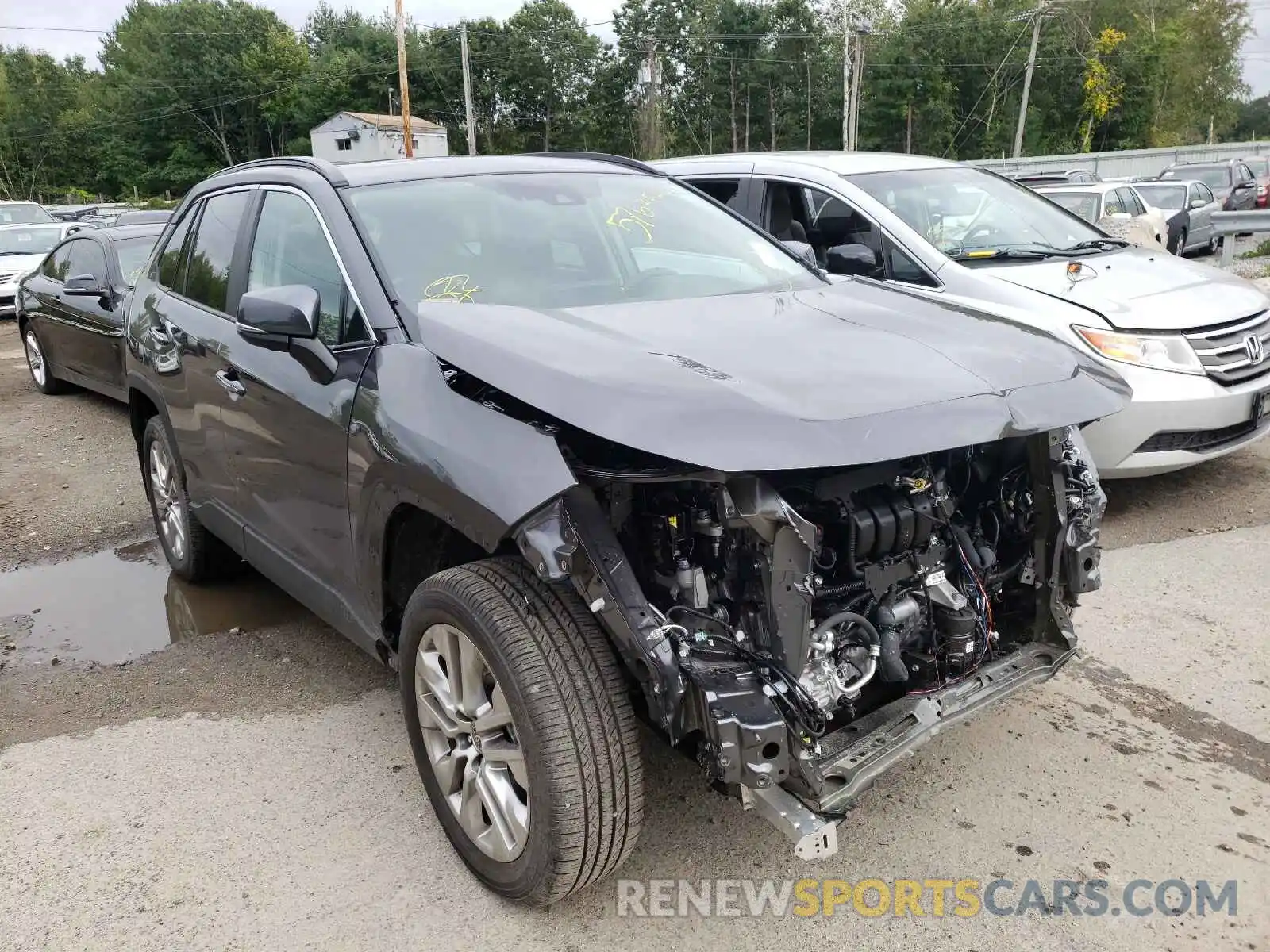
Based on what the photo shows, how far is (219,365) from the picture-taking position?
3.74 meters

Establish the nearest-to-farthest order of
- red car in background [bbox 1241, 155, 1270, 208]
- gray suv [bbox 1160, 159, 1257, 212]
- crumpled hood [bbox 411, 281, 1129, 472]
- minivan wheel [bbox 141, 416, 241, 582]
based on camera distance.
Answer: crumpled hood [bbox 411, 281, 1129, 472]
minivan wheel [bbox 141, 416, 241, 582]
red car in background [bbox 1241, 155, 1270, 208]
gray suv [bbox 1160, 159, 1257, 212]

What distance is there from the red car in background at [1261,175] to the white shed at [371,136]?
1823 inches

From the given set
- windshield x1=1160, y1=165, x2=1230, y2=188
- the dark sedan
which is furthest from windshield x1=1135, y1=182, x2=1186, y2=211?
the dark sedan

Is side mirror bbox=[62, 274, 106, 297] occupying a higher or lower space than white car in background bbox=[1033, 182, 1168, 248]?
lower

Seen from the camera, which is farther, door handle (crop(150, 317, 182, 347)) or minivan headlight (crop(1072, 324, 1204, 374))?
minivan headlight (crop(1072, 324, 1204, 374))

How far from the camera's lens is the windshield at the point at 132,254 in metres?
7.88

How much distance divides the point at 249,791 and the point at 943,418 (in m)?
2.39

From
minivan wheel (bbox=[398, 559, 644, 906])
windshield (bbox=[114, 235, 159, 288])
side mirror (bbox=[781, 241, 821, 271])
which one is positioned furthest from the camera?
windshield (bbox=[114, 235, 159, 288])

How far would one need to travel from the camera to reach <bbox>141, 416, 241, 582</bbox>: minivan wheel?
4.53 metres

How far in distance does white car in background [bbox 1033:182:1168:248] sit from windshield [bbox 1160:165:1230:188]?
8.90 metres

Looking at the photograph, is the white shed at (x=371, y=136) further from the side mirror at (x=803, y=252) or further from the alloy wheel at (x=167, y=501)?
the side mirror at (x=803, y=252)

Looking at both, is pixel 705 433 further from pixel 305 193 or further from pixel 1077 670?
pixel 1077 670

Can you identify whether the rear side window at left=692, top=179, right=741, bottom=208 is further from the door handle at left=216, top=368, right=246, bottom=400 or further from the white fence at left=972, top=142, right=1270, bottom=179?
the white fence at left=972, top=142, right=1270, bottom=179

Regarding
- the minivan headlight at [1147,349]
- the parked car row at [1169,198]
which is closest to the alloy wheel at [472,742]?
the minivan headlight at [1147,349]
